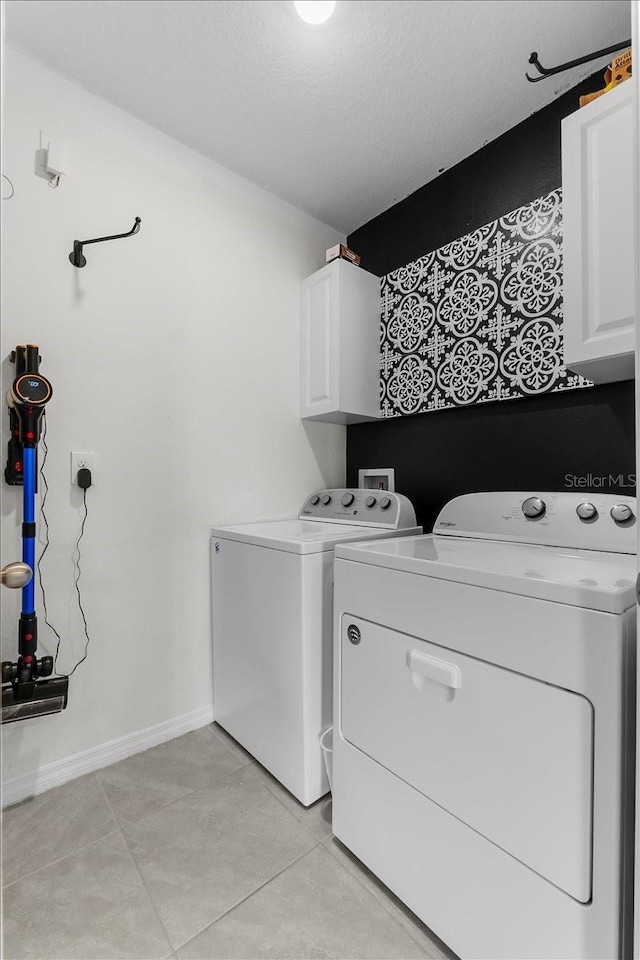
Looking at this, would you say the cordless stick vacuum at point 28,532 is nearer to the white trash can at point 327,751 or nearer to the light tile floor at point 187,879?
the light tile floor at point 187,879

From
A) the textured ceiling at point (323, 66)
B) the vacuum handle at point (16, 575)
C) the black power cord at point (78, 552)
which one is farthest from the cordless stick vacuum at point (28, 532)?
the textured ceiling at point (323, 66)

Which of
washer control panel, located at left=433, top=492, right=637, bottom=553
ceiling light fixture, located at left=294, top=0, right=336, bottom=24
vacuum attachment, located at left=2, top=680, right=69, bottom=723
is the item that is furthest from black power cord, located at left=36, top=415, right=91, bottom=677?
ceiling light fixture, located at left=294, top=0, right=336, bottom=24

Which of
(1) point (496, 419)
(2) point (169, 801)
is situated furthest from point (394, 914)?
(1) point (496, 419)

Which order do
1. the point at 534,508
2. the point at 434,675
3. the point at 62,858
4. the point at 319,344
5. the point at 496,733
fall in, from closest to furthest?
the point at 496,733
the point at 434,675
the point at 62,858
the point at 534,508
the point at 319,344

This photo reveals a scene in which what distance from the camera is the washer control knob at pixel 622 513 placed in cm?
119

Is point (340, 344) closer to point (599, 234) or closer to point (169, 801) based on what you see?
point (599, 234)

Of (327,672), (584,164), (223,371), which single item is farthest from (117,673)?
(584,164)

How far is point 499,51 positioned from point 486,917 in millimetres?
2262

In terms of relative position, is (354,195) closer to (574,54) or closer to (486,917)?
(574,54)

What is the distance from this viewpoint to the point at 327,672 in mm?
1392

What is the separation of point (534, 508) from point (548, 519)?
0.05 meters

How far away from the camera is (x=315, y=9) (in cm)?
123

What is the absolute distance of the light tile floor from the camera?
979mm

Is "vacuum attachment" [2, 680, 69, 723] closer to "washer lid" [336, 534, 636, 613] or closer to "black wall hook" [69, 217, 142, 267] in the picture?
"washer lid" [336, 534, 636, 613]
